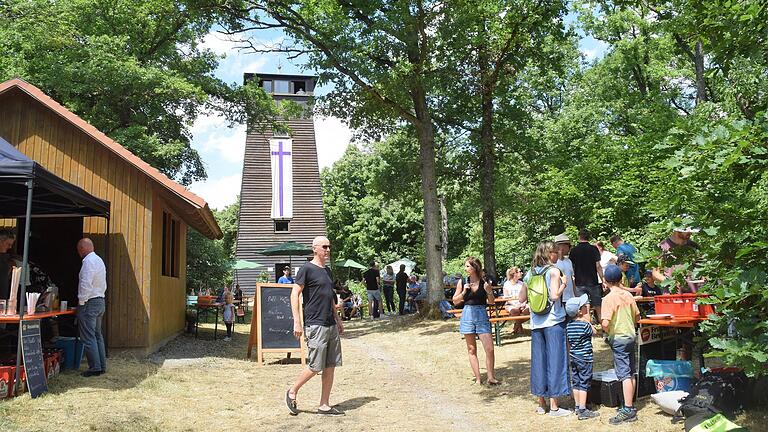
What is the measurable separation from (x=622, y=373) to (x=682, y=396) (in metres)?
0.56

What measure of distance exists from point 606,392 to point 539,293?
1.24 meters

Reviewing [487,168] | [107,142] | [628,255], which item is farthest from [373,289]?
[107,142]

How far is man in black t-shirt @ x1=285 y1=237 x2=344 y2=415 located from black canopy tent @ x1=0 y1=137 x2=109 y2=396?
2.93 m

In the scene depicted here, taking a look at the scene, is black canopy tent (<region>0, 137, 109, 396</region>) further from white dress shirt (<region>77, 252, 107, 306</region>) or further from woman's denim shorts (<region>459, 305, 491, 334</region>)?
woman's denim shorts (<region>459, 305, 491, 334</region>)

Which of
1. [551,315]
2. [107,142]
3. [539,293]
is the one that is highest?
[107,142]

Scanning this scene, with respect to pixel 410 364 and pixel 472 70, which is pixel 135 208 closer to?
pixel 410 364

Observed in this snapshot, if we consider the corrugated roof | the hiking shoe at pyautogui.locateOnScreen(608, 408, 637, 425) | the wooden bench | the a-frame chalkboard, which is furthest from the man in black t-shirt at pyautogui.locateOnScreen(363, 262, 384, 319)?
the hiking shoe at pyautogui.locateOnScreen(608, 408, 637, 425)

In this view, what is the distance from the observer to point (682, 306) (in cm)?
687

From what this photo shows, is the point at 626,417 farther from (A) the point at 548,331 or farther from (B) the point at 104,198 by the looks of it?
(B) the point at 104,198

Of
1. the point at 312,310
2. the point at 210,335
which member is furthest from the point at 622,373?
the point at 210,335

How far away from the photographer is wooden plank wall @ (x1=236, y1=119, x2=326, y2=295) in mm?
40469

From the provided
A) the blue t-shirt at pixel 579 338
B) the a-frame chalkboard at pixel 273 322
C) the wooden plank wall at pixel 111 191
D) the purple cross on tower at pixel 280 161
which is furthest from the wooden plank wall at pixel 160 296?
the purple cross on tower at pixel 280 161

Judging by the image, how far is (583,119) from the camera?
32000 mm

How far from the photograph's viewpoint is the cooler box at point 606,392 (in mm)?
6992
